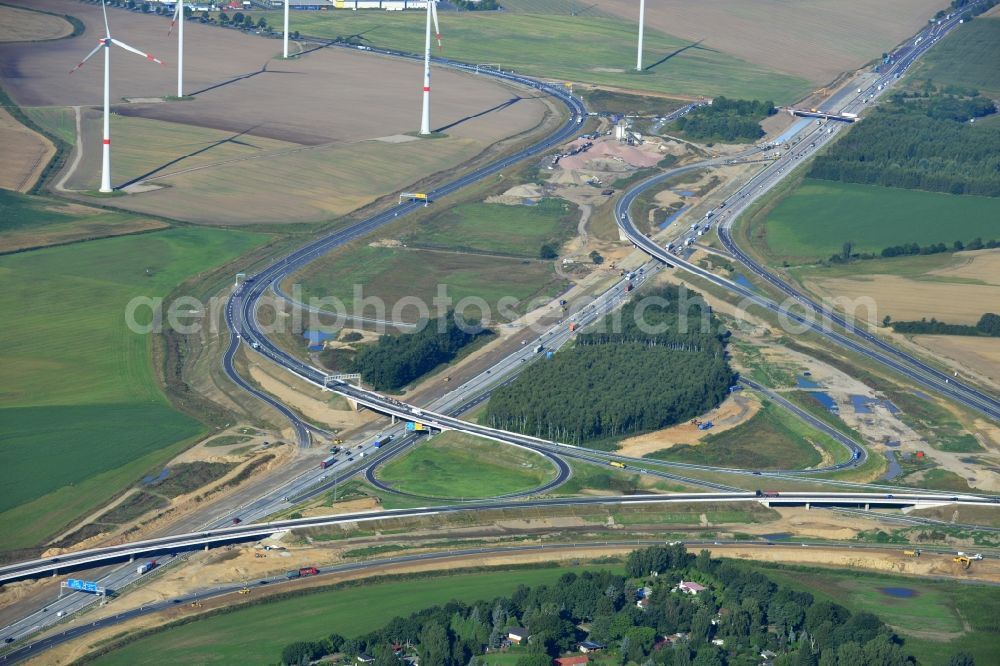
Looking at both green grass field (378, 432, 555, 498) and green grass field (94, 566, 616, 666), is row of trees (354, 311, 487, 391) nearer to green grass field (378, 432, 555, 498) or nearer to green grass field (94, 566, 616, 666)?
green grass field (378, 432, 555, 498)

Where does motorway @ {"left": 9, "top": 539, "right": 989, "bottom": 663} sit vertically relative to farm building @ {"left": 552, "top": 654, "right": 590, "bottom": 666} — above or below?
below

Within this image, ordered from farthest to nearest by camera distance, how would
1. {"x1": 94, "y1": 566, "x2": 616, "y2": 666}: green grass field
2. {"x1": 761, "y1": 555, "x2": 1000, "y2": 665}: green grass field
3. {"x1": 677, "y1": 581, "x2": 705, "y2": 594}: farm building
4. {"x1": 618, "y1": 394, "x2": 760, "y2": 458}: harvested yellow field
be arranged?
1. {"x1": 618, "y1": 394, "x2": 760, "y2": 458}: harvested yellow field
2. {"x1": 677, "y1": 581, "x2": 705, "y2": 594}: farm building
3. {"x1": 761, "y1": 555, "x2": 1000, "y2": 665}: green grass field
4. {"x1": 94, "y1": 566, "x2": 616, "y2": 666}: green grass field

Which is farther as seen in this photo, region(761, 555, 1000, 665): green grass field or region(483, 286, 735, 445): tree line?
region(483, 286, 735, 445): tree line

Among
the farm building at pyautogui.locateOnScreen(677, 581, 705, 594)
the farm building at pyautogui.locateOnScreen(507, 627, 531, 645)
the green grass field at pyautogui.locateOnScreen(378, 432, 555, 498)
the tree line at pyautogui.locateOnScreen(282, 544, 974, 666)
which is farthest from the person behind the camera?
the green grass field at pyautogui.locateOnScreen(378, 432, 555, 498)

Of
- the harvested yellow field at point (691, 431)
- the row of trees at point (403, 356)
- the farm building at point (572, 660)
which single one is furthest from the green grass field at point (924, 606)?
the row of trees at point (403, 356)

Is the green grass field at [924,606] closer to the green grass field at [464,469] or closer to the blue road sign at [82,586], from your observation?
the green grass field at [464,469]

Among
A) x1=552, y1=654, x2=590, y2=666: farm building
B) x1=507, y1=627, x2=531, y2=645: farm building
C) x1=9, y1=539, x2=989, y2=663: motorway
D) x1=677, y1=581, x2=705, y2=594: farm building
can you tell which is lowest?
x1=9, y1=539, x2=989, y2=663: motorway

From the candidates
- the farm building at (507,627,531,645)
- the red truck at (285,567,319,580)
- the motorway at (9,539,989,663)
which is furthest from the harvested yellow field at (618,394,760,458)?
the farm building at (507,627,531,645)
